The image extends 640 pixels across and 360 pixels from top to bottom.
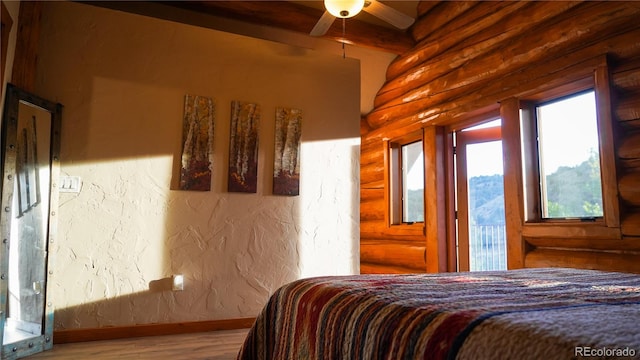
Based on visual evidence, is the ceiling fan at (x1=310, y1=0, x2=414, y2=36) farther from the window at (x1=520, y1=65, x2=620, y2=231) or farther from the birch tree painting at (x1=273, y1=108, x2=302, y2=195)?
the window at (x1=520, y1=65, x2=620, y2=231)

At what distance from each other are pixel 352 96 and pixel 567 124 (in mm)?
1733

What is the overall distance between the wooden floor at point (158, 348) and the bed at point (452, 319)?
0.99 metres

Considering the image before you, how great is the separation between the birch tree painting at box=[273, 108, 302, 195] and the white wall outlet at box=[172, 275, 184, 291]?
95 centimetres

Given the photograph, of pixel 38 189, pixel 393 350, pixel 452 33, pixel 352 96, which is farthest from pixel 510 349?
pixel 452 33

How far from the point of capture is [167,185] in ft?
9.53

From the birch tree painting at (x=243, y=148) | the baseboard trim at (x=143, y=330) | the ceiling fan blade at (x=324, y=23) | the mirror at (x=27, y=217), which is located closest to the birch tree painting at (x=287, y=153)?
the birch tree painting at (x=243, y=148)

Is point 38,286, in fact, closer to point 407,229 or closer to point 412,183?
point 407,229

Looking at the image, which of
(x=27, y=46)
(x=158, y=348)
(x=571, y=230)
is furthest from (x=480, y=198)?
(x=27, y=46)

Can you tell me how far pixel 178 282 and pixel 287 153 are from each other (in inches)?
50.7

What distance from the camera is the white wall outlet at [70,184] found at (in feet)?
8.60

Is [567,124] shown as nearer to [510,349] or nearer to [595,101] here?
[595,101]

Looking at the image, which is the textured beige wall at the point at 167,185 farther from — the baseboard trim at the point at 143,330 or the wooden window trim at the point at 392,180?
the wooden window trim at the point at 392,180

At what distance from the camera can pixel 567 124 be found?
9.82ft

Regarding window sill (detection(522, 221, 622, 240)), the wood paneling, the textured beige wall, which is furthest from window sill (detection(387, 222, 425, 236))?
the wood paneling
